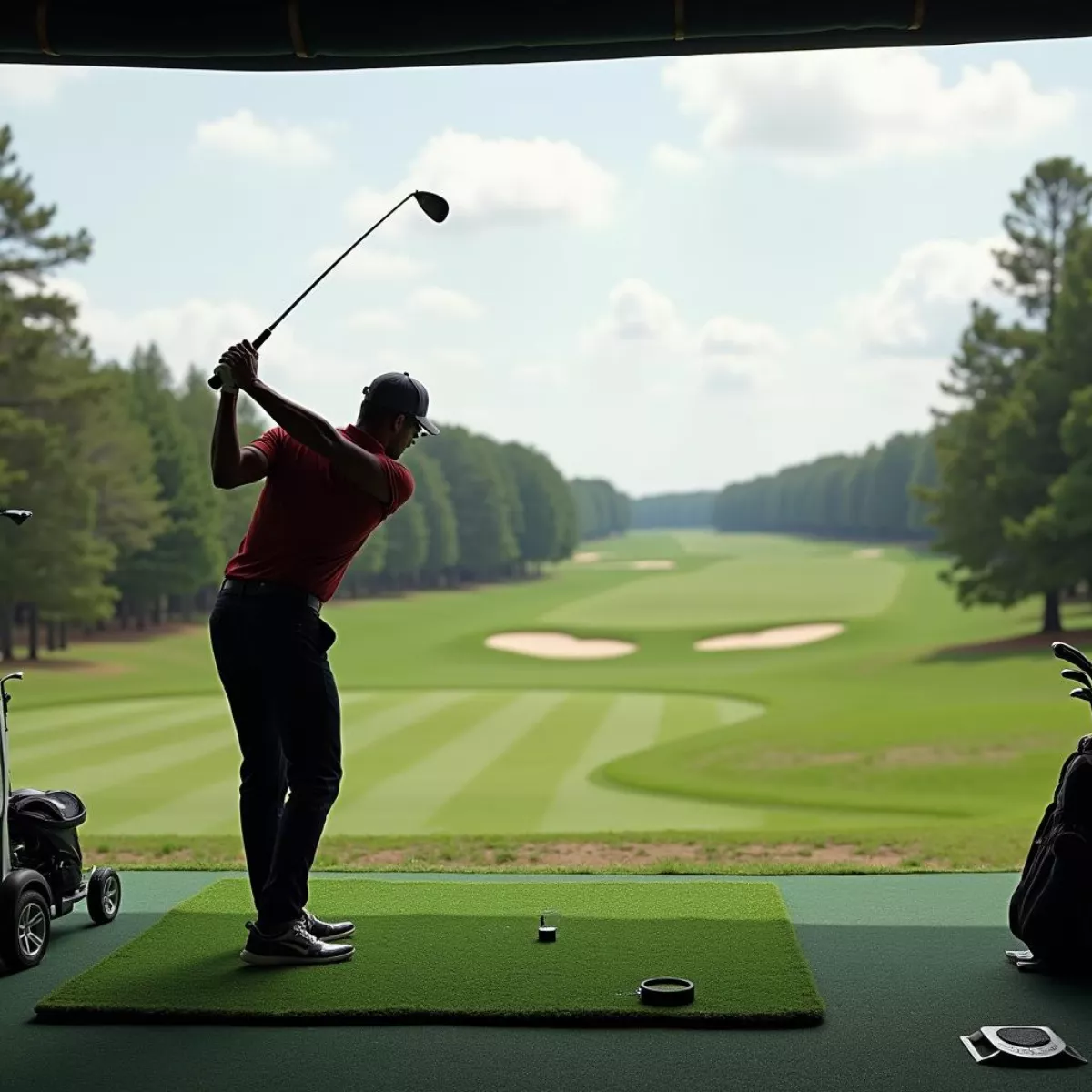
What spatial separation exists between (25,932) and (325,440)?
1773mm

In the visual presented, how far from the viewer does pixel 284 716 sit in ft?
13.8

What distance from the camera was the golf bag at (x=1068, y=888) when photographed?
13.5 ft

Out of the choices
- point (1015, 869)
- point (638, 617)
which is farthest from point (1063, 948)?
point (638, 617)

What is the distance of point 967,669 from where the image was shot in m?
22.9

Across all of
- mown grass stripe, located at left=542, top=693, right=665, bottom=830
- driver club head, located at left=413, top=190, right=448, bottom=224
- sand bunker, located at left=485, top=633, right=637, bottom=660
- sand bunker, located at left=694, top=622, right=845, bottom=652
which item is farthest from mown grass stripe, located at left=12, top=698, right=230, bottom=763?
sand bunker, located at left=694, top=622, right=845, bottom=652

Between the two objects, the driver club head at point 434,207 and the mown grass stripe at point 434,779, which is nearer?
the driver club head at point 434,207

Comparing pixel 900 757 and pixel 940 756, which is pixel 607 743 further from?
pixel 940 756

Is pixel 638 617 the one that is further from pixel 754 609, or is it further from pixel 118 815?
pixel 118 815

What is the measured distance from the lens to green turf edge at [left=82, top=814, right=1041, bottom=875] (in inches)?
241

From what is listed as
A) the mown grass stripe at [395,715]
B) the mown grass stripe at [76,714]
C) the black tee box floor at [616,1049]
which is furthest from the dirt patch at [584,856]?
the mown grass stripe at [76,714]

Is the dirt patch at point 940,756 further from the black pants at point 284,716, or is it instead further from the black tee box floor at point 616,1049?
the black pants at point 284,716

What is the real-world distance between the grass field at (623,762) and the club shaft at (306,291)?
3.20 meters

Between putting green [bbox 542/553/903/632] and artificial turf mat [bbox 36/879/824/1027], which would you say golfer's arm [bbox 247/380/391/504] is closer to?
artificial turf mat [bbox 36/879/824/1027]

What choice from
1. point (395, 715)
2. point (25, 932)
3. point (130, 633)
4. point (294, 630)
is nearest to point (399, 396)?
point (294, 630)
